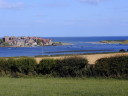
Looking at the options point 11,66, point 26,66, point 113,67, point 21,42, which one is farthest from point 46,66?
point 21,42

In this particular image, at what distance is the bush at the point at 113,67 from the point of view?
2467 cm

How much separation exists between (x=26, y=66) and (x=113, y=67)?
24.1ft

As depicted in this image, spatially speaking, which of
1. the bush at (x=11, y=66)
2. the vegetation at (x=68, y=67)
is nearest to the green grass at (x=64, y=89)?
the vegetation at (x=68, y=67)

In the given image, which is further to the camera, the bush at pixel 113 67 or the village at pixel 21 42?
the village at pixel 21 42

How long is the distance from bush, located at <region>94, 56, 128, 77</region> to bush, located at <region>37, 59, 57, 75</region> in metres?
3.80

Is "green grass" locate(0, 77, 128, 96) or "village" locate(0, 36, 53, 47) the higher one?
"green grass" locate(0, 77, 128, 96)

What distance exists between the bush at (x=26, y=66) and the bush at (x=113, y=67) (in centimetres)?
548

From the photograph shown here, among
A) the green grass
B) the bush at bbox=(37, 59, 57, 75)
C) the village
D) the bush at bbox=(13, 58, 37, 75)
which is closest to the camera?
the green grass

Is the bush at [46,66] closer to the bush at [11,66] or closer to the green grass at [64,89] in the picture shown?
the bush at [11,66]

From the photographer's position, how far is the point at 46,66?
27.0 m

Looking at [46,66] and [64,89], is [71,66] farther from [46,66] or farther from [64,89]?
[64,89]

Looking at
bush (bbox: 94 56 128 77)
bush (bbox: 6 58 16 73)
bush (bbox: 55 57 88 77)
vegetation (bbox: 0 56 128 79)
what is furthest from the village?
bush (bbox: 94 56 128 77)

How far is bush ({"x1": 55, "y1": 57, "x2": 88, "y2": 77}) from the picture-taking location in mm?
26038

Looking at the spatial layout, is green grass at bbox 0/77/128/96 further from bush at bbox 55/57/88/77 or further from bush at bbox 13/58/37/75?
bush at bbox 13/58/37/75
